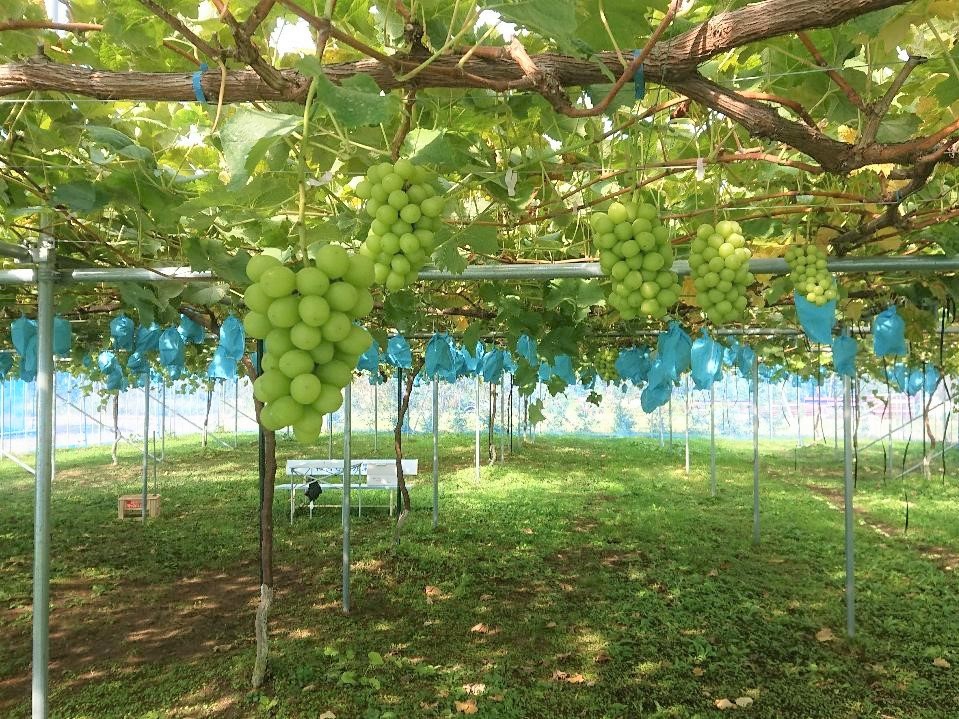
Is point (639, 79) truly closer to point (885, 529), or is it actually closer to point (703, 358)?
point (703, 358)

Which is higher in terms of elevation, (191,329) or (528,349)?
(191,329)

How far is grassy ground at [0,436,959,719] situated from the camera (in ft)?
12.5

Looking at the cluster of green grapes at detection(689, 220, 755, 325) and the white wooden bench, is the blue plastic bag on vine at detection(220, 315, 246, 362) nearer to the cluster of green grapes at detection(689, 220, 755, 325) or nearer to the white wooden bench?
the cluster of green grapes at detection(689, 220, 755, 325)

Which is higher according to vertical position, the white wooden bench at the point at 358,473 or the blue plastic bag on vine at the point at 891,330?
the blue plastic bag on vine at the point at 891,330

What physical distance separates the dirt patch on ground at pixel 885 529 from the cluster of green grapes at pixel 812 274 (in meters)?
5.60

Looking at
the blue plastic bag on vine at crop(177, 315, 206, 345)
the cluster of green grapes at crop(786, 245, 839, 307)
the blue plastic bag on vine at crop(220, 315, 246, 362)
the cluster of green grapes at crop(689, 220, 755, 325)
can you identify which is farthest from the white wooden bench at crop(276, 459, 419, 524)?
the cluster of green grapes at crop(689, 220, 755, 325)

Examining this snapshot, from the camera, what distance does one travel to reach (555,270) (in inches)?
95.3

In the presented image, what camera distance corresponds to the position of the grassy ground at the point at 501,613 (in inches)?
150

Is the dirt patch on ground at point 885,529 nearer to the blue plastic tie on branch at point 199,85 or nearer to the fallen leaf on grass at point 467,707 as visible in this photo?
the fallen leaf on grass at point 467,707

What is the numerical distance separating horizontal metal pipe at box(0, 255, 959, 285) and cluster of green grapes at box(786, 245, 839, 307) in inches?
5.4

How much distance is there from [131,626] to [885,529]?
26.2 feet

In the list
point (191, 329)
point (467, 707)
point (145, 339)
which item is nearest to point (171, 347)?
point (191, 329)

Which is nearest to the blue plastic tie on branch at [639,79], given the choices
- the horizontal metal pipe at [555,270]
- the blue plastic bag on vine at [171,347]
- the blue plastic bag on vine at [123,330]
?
the horizontal metal pipe at [555,270]

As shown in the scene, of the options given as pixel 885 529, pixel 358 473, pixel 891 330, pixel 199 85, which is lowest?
Result: pixel 885 529
